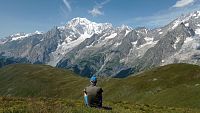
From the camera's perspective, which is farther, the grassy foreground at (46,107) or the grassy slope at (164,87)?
the grassy slope at (164,87)

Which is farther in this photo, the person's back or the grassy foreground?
the person's back

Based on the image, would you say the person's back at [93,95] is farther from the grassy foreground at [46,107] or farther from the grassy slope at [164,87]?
the grassy slope at [164,87]

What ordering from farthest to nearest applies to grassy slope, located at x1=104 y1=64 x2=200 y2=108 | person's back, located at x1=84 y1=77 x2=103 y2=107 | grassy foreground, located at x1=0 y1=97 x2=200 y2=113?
grassy slope, located at x1=104 y1=64 x2=200 y2=108 < person's back, located at x1=84 y1=77 x2=103 y2=107 < grassy foreground, located at x1=0 y1=97 x2=200 y2=113

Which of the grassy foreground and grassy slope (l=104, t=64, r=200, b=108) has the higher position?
grassy slope (l=104, t=64, r=200, b=108)

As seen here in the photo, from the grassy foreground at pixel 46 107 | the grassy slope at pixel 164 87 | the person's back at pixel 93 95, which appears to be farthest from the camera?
the grassy slope at pixel 164 87

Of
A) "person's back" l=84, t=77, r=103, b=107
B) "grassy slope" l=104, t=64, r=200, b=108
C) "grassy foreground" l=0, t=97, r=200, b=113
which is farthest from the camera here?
"grassy slope" l=104, t=64, r=200, b=108

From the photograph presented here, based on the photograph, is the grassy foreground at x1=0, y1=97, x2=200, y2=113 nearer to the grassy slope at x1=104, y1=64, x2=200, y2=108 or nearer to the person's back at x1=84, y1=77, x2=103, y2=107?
the person's back at x1=84, y1=77, x2=103, y2=107

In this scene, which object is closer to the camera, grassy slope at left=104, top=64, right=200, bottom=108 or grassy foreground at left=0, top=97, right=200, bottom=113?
grassy foreground at left=0, top=97, right=200, bottom=113

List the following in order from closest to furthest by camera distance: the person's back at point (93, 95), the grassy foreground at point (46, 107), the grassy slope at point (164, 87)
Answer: the grassy foreground at point (46, 107), the person's back at point (93, 95), the grassy slope at point (164, 87)

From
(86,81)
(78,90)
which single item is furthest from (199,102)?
(86,81)

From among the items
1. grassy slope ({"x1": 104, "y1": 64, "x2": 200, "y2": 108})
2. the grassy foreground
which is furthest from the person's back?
grassy slope ({"x1": 104, "y1": 64, "x2": 200, "y2": 108})

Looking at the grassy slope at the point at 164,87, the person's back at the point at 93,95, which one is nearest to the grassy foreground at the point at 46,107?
the person's back at the point at 93,95

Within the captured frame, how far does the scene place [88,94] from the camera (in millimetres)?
26062

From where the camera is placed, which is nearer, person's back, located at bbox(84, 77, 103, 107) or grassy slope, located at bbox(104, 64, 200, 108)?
person's back, located at bbox(84, 77, 103, 107)
